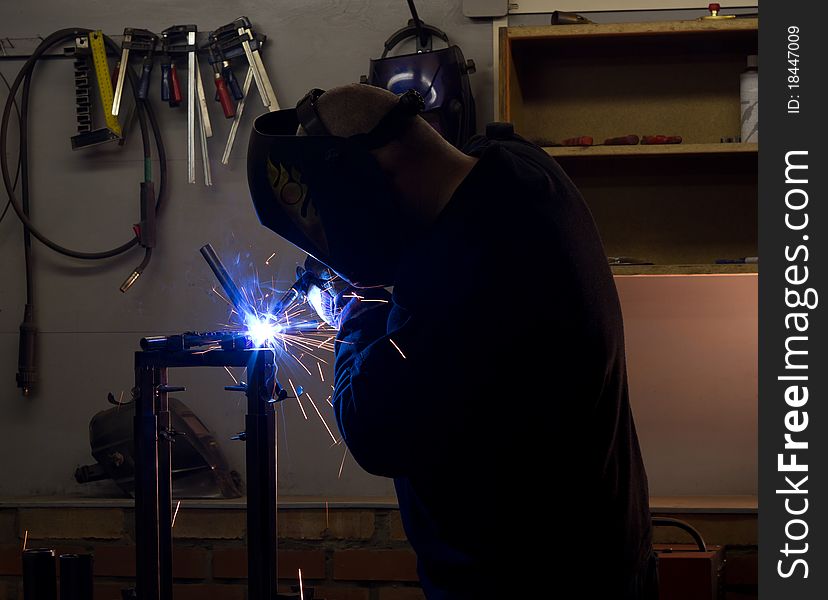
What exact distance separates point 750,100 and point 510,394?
73.4 inches

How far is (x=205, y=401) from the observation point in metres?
3.03

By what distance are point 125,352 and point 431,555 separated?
2000mm

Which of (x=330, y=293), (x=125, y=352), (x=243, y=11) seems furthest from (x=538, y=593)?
(x=243, y=11)

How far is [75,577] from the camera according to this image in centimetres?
173

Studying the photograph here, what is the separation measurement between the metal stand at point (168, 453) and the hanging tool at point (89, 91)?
150 cm

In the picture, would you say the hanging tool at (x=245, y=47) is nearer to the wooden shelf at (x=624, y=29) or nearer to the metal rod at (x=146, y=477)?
the wooden shelf at (x=624, y=29)

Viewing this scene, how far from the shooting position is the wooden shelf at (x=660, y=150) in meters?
2.60

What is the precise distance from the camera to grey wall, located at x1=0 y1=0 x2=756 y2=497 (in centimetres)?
297

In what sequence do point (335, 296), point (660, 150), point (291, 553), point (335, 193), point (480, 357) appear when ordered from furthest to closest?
point (291, 553), point (660, 150), point (335, 296), point (335, 193), point (480, 357)

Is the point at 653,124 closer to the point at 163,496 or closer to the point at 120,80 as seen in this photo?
the point at 120,80

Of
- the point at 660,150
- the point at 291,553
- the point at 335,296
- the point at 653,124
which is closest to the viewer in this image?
the point at 335,296

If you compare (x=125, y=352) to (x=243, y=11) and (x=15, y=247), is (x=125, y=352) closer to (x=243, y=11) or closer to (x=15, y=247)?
(x=15, y=247)

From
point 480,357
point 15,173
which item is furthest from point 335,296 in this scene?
point 15,173

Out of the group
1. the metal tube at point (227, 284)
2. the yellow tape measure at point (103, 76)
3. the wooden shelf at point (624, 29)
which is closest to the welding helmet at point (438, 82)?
the wooden shelf at point (624, 29)
